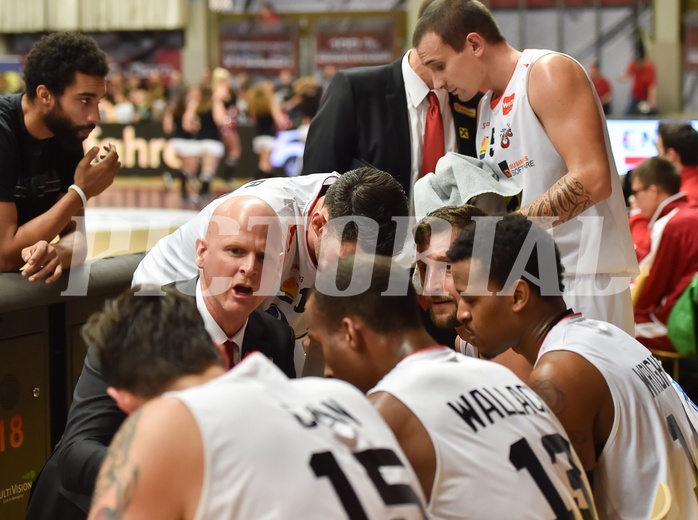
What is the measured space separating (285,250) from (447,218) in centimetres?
64

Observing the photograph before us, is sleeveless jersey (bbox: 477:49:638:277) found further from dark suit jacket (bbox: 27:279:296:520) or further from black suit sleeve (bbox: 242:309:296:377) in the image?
dark suit jacket (bbox: 27:279:296:520)

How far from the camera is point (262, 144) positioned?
18.3 m

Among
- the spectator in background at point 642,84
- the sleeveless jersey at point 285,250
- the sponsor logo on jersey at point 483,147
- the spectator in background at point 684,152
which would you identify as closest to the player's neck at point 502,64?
the sponsor logo on jersey at point 483,147

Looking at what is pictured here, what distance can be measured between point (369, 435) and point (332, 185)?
6.03ft

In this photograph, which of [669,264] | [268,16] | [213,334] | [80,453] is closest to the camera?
[80,453]

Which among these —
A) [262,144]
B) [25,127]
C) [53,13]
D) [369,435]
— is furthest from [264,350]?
[53,13]

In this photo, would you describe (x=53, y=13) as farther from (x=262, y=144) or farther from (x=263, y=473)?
Result: (x=263, y=473)

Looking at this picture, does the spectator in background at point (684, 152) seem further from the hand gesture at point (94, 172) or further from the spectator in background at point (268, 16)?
the spectator in background at point (268, 16)

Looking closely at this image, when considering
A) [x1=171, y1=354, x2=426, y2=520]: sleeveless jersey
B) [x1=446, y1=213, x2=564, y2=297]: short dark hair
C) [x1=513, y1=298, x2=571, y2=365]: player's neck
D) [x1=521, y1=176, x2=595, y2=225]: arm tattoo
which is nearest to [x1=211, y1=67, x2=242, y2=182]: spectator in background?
[x1=521, y1=176, x2=595, y2=225]: arm tattoo

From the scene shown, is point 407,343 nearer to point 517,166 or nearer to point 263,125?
point 517,166

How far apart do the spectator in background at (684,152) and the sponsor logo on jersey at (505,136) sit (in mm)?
3384

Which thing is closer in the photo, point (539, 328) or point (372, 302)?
point (372, 302)

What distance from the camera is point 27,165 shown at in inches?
182

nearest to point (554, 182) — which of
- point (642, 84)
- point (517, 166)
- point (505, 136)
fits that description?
point (517, 166)
